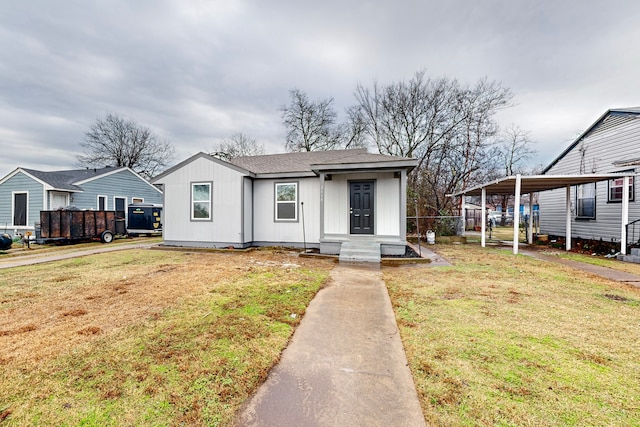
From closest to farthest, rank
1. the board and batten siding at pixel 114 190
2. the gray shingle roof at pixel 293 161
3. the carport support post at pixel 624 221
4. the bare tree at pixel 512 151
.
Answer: the carport support post at pixel 624 221
the gray shingle roof at pixel 293 161
the board and batten siding at pixel 114 190
the bare tree at pixel 512 151

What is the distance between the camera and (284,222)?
33.4 feet

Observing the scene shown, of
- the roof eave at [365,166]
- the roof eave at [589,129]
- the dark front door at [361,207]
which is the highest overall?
the roof eave at [589,129]

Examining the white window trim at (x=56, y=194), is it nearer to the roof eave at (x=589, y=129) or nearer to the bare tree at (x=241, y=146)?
the bare tree at (x=241, y=146)

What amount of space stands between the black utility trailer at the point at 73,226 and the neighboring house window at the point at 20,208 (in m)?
4.46

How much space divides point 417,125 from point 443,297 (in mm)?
15950

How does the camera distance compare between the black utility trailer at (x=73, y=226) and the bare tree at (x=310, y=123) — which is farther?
the bare tree at (x=310, y=123)

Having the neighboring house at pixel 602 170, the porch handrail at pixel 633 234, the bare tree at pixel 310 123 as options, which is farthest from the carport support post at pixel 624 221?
the bare tree at pixel 310 123

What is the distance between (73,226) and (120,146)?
22.0 m

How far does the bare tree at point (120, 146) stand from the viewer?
28516 millimetres

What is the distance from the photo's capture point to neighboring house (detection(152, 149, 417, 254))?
9.41 metres

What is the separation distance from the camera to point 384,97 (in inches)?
741

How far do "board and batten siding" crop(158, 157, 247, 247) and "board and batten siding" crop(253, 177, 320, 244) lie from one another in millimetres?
818

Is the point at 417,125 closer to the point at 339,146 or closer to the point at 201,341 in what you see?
the point at 339,146

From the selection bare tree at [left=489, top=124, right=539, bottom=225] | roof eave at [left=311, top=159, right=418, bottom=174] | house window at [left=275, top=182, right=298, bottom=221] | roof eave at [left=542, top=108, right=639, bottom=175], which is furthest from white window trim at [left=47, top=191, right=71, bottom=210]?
roof eave at [left=542, top=108, right=639, bottom=175]
